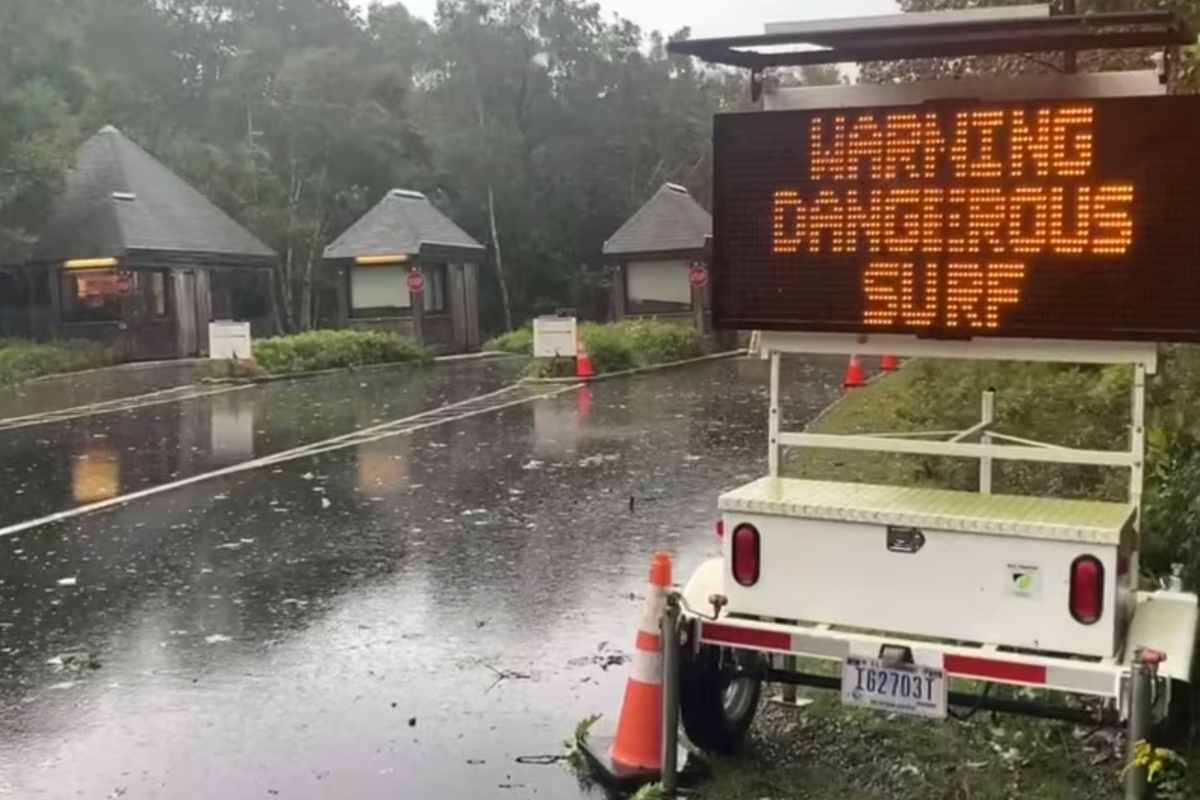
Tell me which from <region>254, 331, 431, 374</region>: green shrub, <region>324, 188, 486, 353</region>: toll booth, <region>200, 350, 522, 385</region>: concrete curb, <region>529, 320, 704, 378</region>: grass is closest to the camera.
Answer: <region>529, 320, 704, 378</region>: grass

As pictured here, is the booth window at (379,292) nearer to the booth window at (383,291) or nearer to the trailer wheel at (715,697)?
the booth window at (383,291)

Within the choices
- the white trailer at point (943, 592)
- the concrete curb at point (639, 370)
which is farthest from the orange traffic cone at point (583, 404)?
the white trailer at point (943, 592)

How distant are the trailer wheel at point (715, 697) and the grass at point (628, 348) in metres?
18.7

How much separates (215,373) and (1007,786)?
22.1m

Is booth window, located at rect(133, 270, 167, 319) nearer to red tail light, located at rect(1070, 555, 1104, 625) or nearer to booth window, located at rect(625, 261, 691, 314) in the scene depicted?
booth window, located at rect(625, 261, 691, 314)

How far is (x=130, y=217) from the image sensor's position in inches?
1291

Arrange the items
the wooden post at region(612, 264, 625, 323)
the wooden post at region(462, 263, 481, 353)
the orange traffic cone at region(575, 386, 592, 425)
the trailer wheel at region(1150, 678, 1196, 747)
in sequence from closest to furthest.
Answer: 1. the trailer wheel at region(1150, 678, 1196, 747)
2. the orange traffic cone at region(575, 386, 592, 425)
3. the wooden post at region(462, 263, 481, 353)
4. the wooden post at region(612, 264, 625, 323)

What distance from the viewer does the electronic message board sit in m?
4.43

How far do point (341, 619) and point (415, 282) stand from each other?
92.5 ft

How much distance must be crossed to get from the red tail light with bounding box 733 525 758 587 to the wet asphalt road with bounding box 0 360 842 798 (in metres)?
1.17

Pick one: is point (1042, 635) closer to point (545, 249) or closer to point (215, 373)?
point (215, 373)

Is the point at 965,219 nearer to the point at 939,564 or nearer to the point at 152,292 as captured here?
the point at 939,564

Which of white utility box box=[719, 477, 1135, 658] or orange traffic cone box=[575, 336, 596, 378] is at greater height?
white utility box box=[719, 477, 1135, 658]

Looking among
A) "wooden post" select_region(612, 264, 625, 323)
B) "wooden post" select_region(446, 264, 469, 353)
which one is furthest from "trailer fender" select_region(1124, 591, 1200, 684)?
"wooden post" select_region(612, 264, 625, 323)
